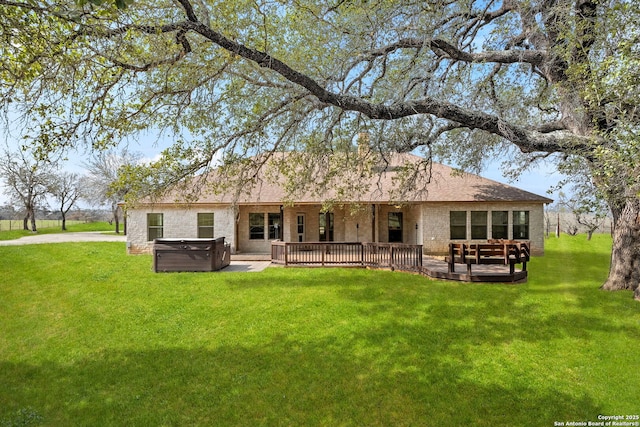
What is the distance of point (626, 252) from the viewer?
11.8m

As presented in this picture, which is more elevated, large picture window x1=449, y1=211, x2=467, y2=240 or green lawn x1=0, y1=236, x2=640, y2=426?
large picture window x1=449, y1=211, x2=467, y2=240

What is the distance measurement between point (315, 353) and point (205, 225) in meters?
13.9

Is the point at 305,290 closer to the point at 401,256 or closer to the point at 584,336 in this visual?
the point at 401,256

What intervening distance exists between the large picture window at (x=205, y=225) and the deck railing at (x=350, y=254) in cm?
481

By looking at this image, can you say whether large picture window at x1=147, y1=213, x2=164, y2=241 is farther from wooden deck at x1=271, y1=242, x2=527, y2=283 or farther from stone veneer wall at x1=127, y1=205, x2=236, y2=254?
wooden deck at x1=271, y1=242, x2=527, y2=283

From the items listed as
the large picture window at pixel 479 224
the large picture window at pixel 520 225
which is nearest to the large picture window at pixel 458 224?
the large picture window at pixel 479 224

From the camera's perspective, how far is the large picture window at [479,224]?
61.8 feet

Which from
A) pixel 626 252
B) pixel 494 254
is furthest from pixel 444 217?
pixel 626 252

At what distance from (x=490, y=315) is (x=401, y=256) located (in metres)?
5.55

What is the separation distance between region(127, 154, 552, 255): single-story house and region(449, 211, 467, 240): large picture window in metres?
0.05

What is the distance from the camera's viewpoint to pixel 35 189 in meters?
39.7

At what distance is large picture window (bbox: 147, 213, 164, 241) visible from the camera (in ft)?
64.9

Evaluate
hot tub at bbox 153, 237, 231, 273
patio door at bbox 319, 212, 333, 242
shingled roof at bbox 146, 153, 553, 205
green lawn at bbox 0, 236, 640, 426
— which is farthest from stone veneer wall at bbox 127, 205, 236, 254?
green lawn at bbox 0, 236, 640, 426

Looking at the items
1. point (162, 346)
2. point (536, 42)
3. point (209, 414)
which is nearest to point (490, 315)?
point (209, 414)
